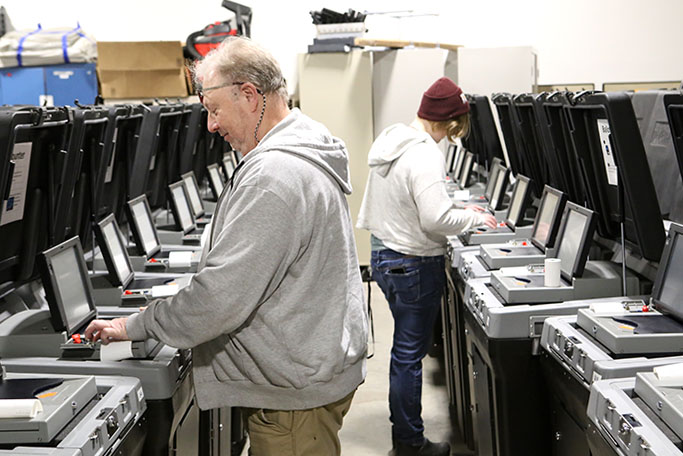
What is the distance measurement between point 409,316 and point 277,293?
164cm

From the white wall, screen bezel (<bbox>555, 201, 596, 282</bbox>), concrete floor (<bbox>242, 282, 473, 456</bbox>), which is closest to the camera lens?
screen bezel (<bbox>555, 201, 596, 282</bbox>)

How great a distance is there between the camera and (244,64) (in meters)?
1.97

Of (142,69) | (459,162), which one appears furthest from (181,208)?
(142,69)

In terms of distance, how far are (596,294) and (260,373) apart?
1302 mm

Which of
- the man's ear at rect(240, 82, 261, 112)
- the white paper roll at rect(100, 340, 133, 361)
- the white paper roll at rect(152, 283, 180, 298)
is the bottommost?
the white paper roll at rect(152, 283, 180, 298)

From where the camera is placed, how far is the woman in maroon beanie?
339cm

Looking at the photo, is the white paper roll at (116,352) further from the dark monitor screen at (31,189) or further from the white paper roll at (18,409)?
the white paper roll at (18,409)

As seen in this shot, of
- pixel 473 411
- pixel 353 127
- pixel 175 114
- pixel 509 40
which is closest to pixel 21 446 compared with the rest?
pixel 473 411

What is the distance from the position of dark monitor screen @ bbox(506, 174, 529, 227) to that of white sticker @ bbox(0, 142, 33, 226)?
237 cm

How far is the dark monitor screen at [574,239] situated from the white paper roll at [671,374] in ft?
3.33

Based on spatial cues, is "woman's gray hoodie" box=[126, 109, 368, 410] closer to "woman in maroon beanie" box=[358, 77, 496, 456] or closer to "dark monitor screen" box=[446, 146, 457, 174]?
"woman in maroon beanie" box=[358, 77, 496, 456]

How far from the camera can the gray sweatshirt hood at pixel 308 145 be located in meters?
1.94

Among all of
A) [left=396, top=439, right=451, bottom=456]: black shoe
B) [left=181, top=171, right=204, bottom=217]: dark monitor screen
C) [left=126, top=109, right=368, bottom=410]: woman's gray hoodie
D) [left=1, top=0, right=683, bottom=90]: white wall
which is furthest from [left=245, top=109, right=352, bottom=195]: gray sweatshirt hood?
[left=1, top=0, right=683, bottom=90]: white wall

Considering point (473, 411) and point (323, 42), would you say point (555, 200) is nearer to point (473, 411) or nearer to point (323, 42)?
point (473, 411)
